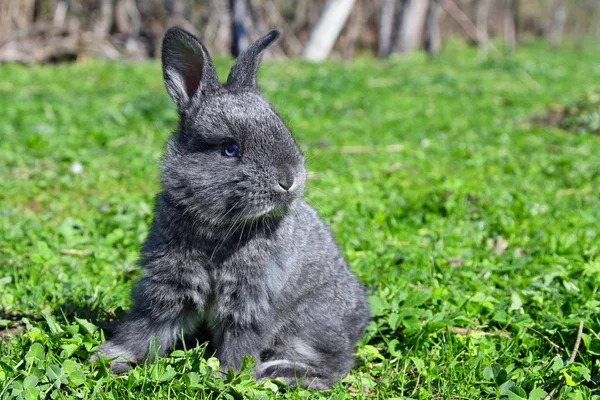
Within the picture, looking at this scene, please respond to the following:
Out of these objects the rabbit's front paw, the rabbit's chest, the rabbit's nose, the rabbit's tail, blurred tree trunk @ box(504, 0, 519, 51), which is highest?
blurred tree trunk @ box(504, 0, 519, 51)

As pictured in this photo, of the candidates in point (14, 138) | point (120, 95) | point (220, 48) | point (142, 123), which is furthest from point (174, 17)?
point (14, 138)

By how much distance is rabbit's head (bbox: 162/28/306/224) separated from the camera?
298cm

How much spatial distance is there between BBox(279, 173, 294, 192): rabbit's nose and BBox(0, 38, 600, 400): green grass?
65 cm

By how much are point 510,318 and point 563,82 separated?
12.1 metres

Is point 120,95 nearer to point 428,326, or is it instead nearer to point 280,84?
point 280,84

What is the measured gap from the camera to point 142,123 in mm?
8828

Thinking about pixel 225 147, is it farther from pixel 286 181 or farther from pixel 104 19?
pixel 104 19

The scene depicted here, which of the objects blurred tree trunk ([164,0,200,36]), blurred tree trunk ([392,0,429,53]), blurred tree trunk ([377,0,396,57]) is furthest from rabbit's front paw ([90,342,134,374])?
blurred tree trunk ([392,0,429,53])

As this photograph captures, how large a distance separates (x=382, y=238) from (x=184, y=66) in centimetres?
246

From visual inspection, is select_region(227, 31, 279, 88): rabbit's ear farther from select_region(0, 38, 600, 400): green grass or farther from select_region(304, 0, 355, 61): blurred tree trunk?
select_region(304, 0, 355, 61): blurred tree trunk

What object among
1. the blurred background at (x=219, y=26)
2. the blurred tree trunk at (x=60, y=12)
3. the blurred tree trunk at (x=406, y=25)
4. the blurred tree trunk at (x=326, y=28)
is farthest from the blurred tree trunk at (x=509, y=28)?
the blurred tree trunk at (x=60, y=12)

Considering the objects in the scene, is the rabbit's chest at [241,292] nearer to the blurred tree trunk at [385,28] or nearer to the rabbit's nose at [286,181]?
the rabbit's nose at [286,181]

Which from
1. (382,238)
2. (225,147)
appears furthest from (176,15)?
(225,147)

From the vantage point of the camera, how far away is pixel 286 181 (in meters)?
2.96
